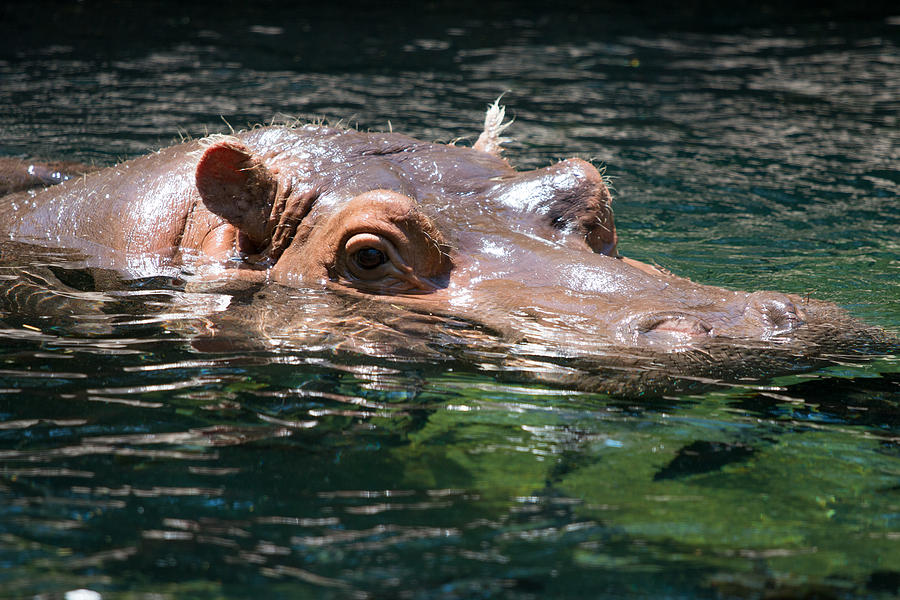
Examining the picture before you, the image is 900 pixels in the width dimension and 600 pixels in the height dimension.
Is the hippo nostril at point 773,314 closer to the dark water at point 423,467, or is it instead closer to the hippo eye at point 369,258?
the dark water at point 423,467

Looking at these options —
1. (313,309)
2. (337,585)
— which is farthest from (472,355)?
(337,585)

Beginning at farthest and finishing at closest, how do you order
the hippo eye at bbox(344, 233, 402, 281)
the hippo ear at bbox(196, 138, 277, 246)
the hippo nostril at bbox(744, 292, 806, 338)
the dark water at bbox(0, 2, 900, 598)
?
the hippo ear at bbox(196, 138, 277, 246), the hippo eye at bbox(344, 233, 402, 281), the hippo nostril at bbox(744, 292, 806, 338), the dark water at bbox(0, 2, 900, 598)

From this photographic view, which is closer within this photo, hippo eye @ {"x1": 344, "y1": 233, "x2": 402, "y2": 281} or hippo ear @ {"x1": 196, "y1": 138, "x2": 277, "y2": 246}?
hippo eye @ {"x1": 344, "y1": 233, "x2": 402, "y2": 281}

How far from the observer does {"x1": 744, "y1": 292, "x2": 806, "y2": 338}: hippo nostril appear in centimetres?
433

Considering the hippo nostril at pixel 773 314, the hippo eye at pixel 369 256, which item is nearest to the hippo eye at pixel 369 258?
the hippo eye at pixel 369 256

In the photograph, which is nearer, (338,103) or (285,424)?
(285,424)

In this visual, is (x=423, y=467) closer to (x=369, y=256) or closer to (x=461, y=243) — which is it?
(x=369, y=256)

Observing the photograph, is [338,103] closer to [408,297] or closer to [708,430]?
[408,297]

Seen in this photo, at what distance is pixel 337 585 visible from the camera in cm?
280

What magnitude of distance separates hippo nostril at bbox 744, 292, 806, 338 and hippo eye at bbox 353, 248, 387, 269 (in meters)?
1.70

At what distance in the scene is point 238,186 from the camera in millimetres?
5164

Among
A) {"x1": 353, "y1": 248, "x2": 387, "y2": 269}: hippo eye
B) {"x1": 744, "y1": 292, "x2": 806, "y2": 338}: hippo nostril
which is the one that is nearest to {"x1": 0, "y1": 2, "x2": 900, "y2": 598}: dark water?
{"x1": 744, "y1": 292, "x2": 806, "y2": 338}: hippo nostril

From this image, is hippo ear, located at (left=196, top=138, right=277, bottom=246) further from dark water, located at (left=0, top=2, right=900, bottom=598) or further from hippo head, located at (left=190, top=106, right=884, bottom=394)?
dark water, located at (left=0, top=2, right=900, bottom=598)

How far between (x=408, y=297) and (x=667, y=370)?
54.1 inches
